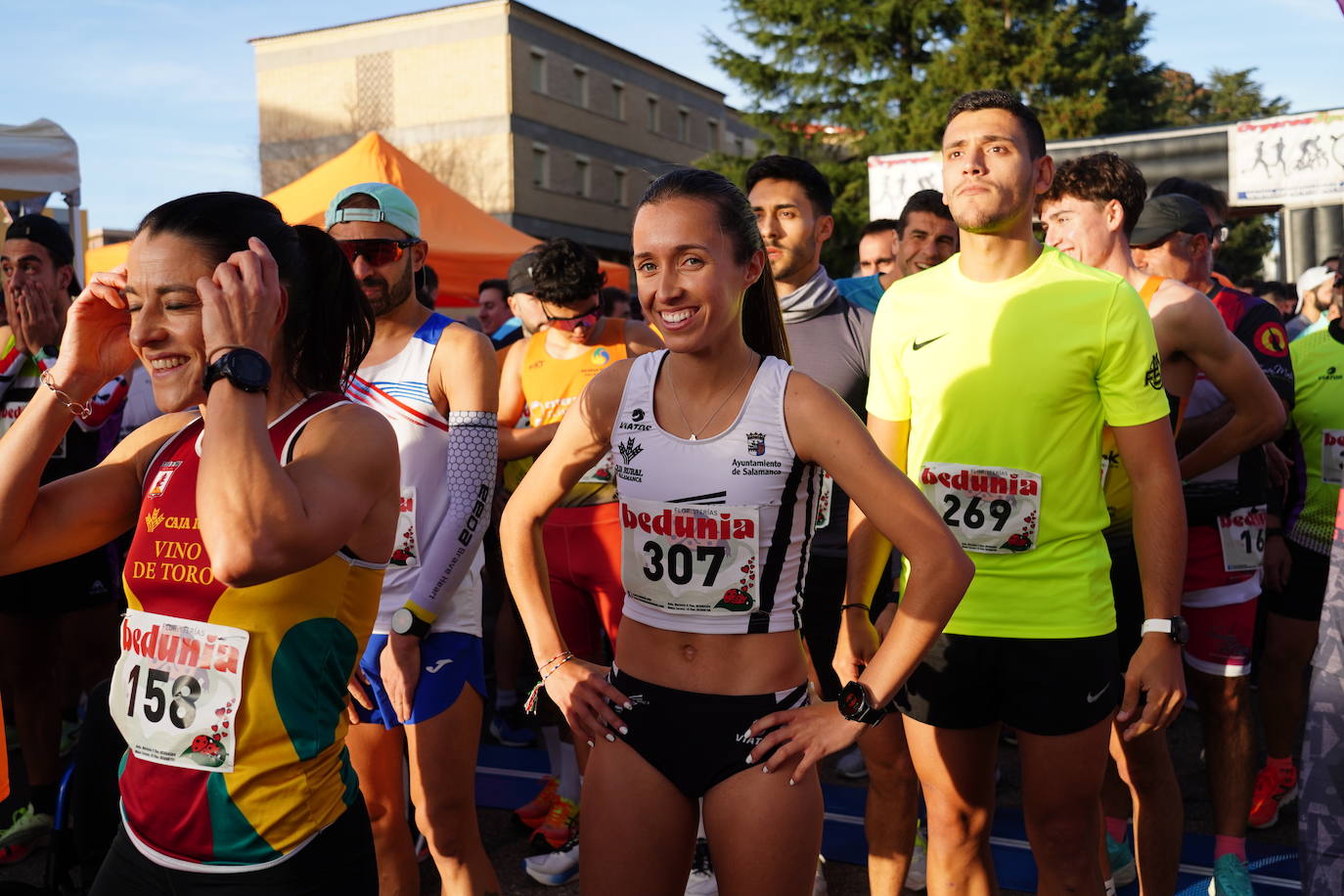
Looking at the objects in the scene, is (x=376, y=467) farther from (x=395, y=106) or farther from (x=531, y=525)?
(x=395, y=106)

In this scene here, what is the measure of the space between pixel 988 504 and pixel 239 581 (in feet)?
Result: 6.02

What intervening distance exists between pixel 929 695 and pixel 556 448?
1156 mm

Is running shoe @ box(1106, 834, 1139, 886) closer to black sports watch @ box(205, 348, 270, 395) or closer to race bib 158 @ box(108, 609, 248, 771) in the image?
race bib 158 @ box(108, 609, 248, 771)

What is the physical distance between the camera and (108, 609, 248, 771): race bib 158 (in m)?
1.95

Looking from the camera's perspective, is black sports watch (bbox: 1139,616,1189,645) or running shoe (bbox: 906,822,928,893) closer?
black sports watch (bbox: 1139,616,1189,645)

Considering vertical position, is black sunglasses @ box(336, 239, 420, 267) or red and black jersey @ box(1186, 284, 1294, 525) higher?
black sunglasses @ box(336, 239, 420, 267)

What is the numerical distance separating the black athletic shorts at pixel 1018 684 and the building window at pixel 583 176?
41.9 m

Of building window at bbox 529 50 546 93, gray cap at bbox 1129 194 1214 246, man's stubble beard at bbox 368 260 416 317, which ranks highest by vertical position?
building window at bbox 529 50 546 93

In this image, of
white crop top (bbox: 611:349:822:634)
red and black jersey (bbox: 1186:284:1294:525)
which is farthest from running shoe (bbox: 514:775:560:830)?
red and black jersey (bbox: 1186:284:1294:525)

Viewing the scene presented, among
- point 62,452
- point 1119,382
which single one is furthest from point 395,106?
point 1119,382

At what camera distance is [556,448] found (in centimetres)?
269

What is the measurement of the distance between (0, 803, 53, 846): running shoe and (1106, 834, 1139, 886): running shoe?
4.03 metres

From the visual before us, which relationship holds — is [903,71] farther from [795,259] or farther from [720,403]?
[720,403]

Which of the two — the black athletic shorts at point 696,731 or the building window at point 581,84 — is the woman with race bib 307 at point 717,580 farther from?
the building window at point 581,84
